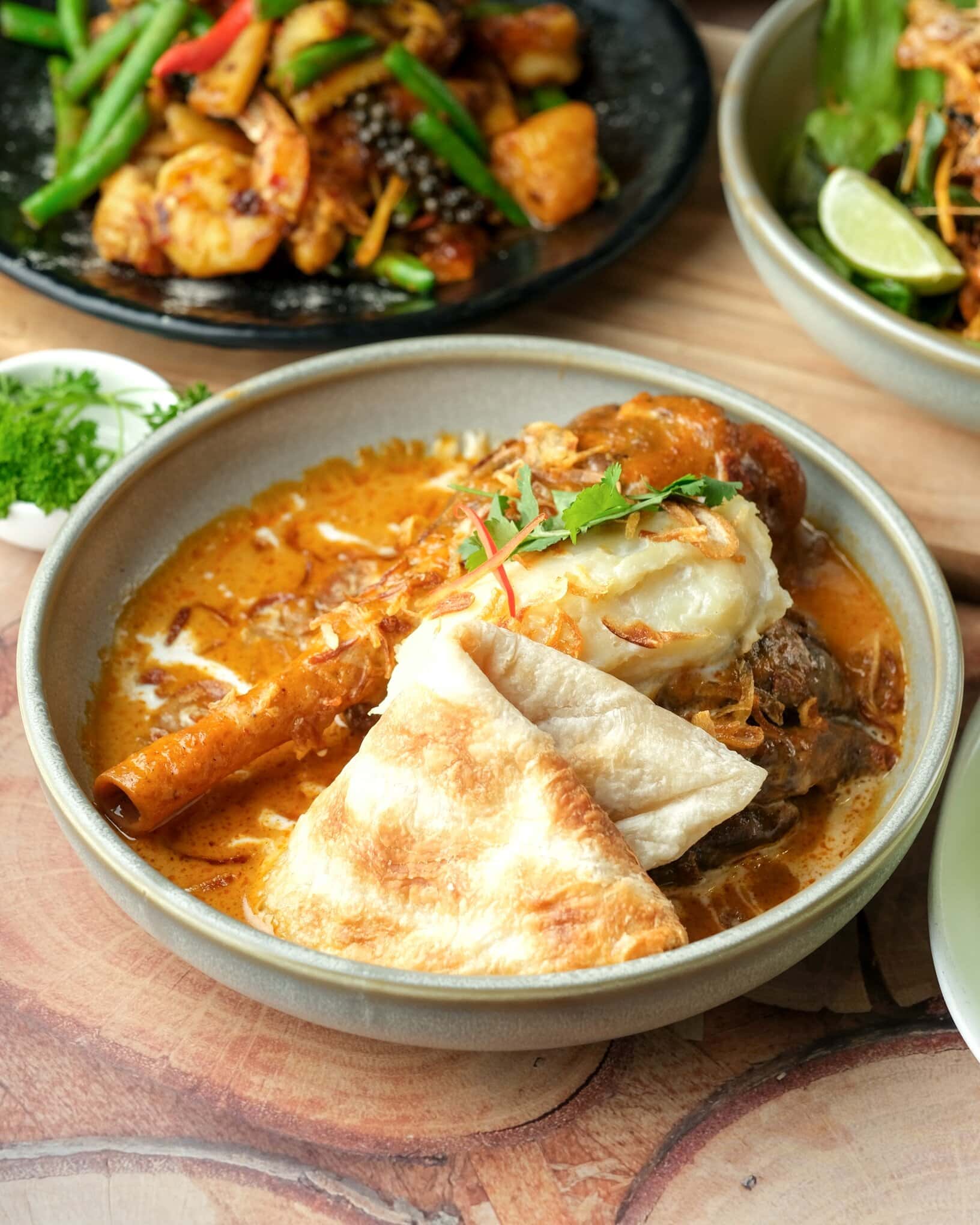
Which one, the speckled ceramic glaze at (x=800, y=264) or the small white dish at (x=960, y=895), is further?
the speckled ceramic glaze at (x=800, y=264)

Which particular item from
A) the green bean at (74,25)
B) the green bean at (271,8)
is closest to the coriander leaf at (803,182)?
the green bean at (271,8)

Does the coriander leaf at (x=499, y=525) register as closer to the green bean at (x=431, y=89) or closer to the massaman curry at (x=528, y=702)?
the massaman curry at (x=528, y=702)

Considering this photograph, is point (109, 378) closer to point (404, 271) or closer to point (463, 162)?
point (404, 271)

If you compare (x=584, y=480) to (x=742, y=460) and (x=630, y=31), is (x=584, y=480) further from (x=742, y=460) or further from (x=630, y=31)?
(x=630, y=31)

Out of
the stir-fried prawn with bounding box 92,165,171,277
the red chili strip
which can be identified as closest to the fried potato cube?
the red chili strip

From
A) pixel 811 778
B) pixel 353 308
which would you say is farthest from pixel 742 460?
pixel 353 308
